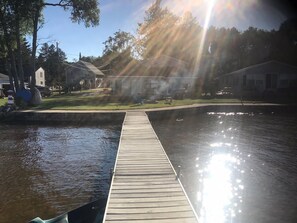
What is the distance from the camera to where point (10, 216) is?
30.9 feet

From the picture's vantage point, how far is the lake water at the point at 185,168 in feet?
32.5

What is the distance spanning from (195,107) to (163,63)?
16.0m

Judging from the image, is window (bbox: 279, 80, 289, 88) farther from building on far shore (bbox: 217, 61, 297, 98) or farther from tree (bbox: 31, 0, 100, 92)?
tree (bbox: 31, 0, 100, 92)

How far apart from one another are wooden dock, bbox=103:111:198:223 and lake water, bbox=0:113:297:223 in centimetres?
126

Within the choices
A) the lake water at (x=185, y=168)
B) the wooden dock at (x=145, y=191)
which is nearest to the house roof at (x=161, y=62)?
the lake water at (x=185, y=168)

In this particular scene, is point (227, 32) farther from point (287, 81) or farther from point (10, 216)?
point (10, 216)

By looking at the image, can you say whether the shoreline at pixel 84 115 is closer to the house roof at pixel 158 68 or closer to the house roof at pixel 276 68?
the house roof at pixel 158 68

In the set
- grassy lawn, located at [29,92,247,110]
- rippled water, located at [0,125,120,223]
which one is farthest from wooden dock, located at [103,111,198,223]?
grassy lawn, located at [29,92,247,110]

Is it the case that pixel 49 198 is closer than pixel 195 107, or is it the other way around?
pixel 49 198

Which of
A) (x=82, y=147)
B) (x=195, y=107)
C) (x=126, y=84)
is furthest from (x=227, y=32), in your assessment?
(x=82, y=147)

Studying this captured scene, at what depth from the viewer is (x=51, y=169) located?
45.6ft

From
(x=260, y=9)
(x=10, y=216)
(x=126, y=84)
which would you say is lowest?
(x=10, y=216)

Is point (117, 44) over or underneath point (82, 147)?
over

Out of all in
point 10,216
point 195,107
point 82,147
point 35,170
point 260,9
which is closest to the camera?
point 10,216
